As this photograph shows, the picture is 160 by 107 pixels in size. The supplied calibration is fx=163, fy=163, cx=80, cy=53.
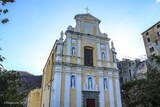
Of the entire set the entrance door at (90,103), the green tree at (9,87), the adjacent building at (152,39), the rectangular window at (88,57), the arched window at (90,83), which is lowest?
the entrance door at (90,103)

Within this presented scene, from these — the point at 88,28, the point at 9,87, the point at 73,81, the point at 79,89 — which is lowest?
the point at 9,87

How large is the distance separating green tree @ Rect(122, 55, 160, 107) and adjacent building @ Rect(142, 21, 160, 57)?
1498 centimetres

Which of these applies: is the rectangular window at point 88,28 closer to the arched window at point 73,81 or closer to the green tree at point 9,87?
the arched window at point 73,81

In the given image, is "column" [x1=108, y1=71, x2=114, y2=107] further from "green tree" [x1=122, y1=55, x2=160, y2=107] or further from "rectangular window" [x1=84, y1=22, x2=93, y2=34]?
"rectangular window" [x1=84, y1=22, x2=93, y2=34]

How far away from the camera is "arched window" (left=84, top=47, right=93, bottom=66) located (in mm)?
20745

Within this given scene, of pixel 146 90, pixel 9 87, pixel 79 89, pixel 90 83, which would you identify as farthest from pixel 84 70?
pixel 9 87

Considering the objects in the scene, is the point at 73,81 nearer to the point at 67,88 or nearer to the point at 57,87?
the point at 67,88

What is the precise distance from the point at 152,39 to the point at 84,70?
26579mm

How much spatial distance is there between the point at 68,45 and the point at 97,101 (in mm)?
7643

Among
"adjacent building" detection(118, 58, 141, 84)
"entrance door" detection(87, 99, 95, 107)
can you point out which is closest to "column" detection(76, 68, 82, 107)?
"entrance door" detection(87, 99, 95, 107)

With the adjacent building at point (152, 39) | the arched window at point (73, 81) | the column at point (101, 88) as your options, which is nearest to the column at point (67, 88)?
the arched window at point (73, 81)

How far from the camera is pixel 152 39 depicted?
39.6 metres

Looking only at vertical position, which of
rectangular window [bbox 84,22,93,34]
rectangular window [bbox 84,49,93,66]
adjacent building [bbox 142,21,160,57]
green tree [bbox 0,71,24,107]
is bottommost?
green tree [bbox 0,71,24,107]

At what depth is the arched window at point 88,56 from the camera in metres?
20.7
